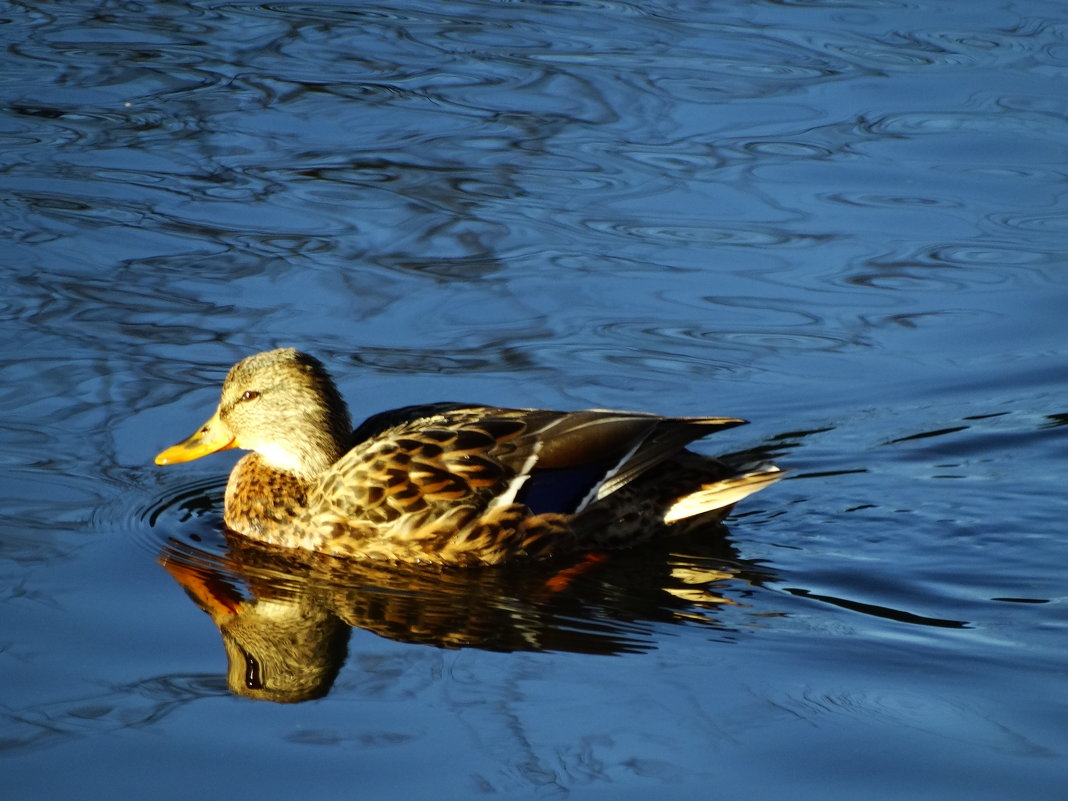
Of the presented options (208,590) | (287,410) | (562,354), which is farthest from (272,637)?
(562,354)

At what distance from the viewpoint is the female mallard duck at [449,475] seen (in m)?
7.07

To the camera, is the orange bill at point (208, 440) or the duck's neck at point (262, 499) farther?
the orange bill at point (208, 440)

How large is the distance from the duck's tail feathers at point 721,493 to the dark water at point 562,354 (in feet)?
0.61

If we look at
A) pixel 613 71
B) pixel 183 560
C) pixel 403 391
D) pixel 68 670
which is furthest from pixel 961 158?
pixel 68 670

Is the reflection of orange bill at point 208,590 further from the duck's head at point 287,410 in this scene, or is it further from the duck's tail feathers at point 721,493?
the duck's tail feathers at point 721,493

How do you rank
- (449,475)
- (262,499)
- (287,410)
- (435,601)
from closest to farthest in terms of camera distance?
(435,601) → (449,475) → (262,499) → (287,410)

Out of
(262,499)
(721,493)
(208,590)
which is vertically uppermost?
(721,493)

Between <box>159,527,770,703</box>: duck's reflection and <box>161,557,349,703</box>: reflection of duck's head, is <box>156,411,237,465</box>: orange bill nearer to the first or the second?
<box>159,527,770,703</box>: duck's reflection

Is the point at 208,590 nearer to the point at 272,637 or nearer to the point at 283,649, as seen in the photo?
the point at 272,637

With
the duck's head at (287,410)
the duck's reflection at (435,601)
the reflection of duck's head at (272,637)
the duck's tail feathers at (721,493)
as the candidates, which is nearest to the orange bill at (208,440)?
the duck's head at (287,410)

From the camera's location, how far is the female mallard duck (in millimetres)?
7066

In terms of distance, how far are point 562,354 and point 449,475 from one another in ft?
6.52

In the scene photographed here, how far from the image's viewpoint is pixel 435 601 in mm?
6598

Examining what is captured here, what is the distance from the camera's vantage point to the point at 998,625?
626 centimetres
